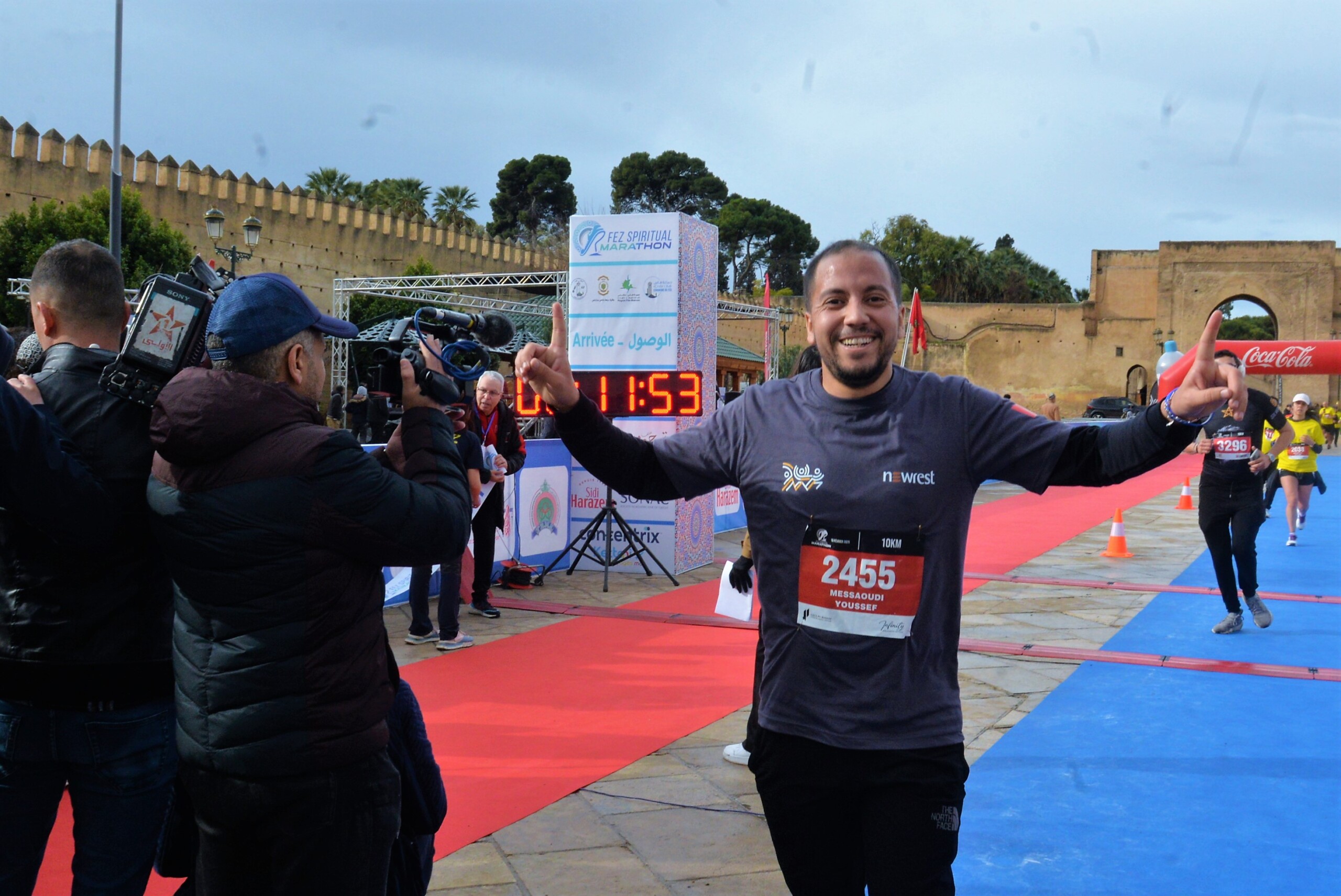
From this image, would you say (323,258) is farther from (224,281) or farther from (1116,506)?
(224,281)

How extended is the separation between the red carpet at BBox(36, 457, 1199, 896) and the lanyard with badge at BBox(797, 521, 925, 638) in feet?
7.51

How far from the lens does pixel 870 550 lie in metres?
2.17

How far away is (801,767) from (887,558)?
1.50 feet

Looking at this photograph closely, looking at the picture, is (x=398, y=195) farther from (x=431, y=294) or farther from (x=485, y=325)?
(x=485, y=325)

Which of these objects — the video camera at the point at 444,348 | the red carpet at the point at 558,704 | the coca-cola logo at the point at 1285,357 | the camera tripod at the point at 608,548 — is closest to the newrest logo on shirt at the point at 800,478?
the video camera at the point at 444,348

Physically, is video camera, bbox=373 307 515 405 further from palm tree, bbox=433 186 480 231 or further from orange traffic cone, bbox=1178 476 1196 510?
palm tree, bbox=433 186 480 231

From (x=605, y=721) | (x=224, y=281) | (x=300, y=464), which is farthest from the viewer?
(x=605, y=721)

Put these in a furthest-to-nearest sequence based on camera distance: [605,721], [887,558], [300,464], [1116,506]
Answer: [1116,506]
[605,721]
[887,558]
[300,464]

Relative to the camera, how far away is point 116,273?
245 cm

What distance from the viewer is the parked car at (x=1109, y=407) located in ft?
158

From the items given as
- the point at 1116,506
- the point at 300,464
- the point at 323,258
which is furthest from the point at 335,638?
the point at 323,258

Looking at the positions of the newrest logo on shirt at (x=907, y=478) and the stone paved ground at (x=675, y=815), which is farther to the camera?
the stone paved ground at (x=675, y=815)

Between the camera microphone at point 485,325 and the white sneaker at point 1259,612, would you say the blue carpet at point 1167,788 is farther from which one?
the camera microphone at point 485,325

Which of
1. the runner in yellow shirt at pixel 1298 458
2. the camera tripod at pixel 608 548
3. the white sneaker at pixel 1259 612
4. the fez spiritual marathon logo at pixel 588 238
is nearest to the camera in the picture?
the white sneaker at pixel 1259 612
